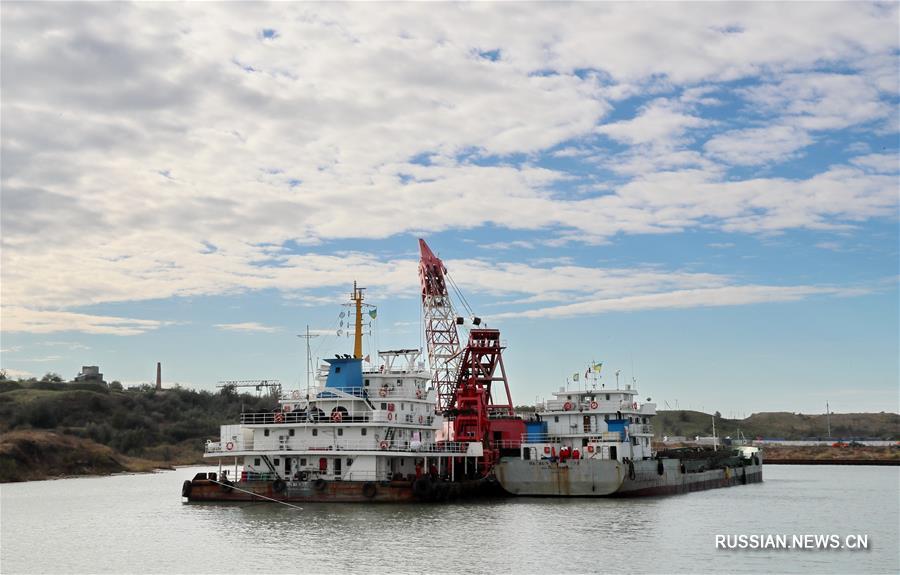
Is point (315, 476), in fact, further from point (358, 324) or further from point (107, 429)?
point (107, 429)

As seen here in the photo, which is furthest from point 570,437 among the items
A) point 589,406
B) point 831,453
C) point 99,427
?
point 831,453

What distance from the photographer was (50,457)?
107875mm

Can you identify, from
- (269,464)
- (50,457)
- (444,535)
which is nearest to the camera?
(444,535)

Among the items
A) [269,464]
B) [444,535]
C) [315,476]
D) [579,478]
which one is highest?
[269,464]

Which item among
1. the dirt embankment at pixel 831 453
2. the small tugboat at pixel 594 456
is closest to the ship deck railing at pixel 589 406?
the small tugboat at pixel 594 456

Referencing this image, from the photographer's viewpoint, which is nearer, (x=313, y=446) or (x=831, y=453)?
(x=313, y=446)

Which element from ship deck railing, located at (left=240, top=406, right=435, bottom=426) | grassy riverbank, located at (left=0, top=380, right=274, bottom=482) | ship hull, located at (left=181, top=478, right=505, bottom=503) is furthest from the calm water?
grassy riverbank, located at (left=0, top=380, right=274, bottom=482)

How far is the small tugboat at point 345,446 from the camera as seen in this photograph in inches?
2233

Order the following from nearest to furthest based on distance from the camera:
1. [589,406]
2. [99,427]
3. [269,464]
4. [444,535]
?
1. [444,535]
2. [269,464]
3. [589,406]
4. [99,427]

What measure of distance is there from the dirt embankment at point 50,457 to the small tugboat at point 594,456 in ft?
197

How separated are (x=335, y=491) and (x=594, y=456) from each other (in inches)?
748

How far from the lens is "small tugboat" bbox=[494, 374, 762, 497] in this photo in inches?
2408

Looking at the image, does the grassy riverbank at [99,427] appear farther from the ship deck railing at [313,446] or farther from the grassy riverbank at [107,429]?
the ship deck railing at [313,446]

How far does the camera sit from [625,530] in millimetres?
45594
